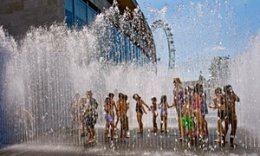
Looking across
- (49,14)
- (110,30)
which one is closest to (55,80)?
(49,14)

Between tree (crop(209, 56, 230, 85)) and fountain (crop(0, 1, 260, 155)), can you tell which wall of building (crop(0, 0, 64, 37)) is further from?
tree (crop(209, 56, 230, 85))

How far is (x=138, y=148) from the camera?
9797 millimetres

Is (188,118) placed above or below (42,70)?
below

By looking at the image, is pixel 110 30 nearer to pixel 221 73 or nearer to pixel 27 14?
pixel 27 14

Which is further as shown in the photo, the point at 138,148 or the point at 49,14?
the point at 49,14

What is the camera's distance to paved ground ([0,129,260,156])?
8984 millimetres

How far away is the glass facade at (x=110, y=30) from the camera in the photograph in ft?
78.1

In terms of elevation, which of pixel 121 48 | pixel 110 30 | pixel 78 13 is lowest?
pixel 121 48

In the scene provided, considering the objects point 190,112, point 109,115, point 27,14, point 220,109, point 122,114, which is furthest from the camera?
point 27,14

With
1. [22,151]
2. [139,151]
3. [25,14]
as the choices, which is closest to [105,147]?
[139,151]

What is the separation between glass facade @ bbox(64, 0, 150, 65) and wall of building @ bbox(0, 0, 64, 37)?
25.1 inches

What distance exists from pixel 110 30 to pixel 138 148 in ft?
64.1

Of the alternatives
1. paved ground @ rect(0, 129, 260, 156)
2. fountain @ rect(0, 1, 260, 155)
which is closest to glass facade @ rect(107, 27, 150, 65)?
fountain @ rect(0, 1, 260, 155)

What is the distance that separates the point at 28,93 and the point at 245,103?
11.0 metres
